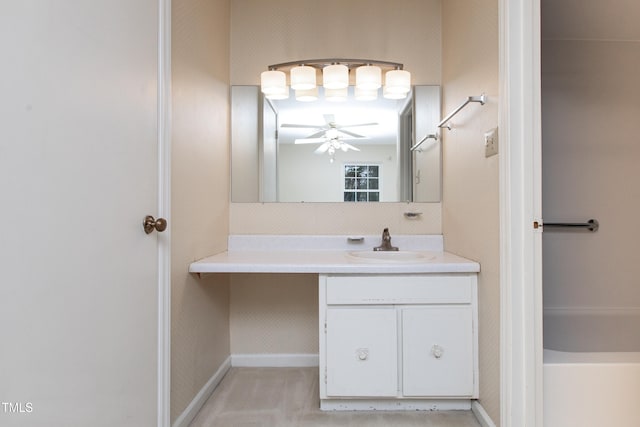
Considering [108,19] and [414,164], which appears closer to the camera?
[108,19]

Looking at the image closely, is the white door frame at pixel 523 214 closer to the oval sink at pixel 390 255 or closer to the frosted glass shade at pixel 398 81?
the oval sink at pixel 390 255

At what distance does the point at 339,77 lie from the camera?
209 cm

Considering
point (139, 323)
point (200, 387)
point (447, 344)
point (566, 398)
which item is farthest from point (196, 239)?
point (566, 398)

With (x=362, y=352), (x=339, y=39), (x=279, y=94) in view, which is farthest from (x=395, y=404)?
(x=339, y=39)

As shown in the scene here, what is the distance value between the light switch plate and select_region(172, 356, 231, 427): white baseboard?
174cm

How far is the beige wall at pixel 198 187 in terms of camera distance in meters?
1.43

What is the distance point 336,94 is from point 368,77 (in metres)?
0.22

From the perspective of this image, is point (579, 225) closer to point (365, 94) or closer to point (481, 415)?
point (481, 415)

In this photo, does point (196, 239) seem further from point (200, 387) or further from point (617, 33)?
point (617, 33)

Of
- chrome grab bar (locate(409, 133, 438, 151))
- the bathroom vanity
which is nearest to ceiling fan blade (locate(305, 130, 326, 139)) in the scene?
chrome grab bar (locate(409, 133, 438, 151))

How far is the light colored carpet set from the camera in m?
1.56

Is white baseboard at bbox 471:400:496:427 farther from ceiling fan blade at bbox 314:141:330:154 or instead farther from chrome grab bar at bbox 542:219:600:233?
ceiling fan blade at bbox 314:141:330:154

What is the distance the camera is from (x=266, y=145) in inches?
85.7

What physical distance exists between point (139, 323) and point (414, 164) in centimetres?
174
